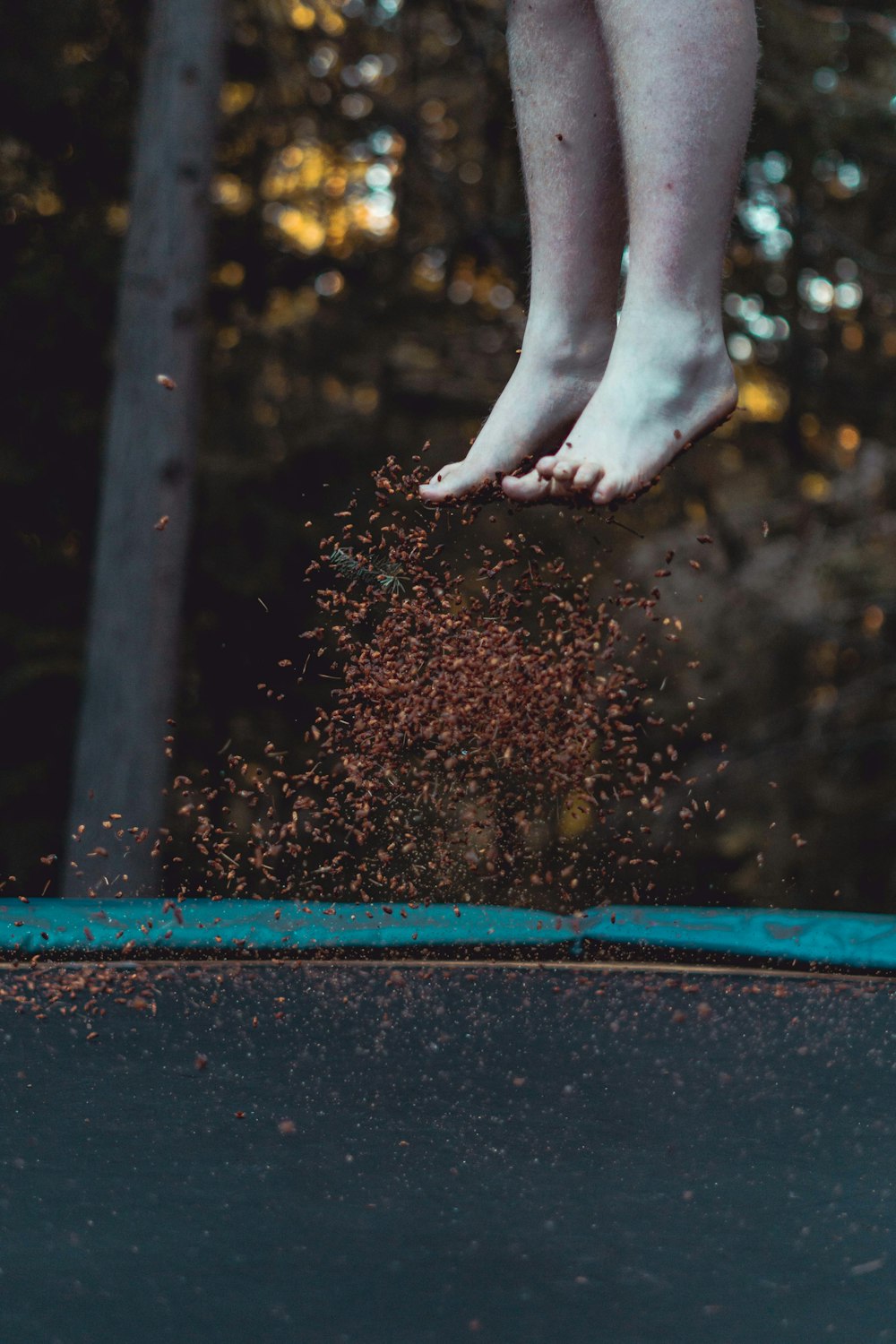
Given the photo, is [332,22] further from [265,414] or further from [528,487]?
[528,487]

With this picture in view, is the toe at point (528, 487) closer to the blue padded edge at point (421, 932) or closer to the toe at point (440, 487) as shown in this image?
the toe at point (440, 487)

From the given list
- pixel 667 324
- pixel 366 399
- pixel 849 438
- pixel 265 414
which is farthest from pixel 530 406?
pixel 366 399

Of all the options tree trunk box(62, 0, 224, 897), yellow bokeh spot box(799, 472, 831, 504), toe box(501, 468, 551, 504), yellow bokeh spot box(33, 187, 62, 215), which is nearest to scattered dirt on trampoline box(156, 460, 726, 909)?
toe box(501, 468, 551, 504)

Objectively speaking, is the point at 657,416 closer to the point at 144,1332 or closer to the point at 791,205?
the point at 144,1332

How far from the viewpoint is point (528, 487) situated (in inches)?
44.8

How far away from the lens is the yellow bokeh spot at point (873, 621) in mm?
4941

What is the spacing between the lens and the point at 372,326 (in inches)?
170

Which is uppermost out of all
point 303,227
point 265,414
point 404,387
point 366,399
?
point 265,414

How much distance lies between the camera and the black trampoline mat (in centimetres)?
80

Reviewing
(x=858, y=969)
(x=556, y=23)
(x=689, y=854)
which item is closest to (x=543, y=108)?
(x=556, y=23)

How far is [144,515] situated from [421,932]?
1.58 m

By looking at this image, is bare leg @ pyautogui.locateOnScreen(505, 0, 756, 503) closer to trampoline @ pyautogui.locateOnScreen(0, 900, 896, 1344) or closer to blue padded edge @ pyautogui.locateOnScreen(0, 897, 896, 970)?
trampoline @ pyautogui.locateOnScreen(0, 900, 896, 1344)

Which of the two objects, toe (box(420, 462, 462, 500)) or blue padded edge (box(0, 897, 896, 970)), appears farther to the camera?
blue padded edge (box(0, 897, 896, 970))

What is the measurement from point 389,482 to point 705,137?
0.59 meters
